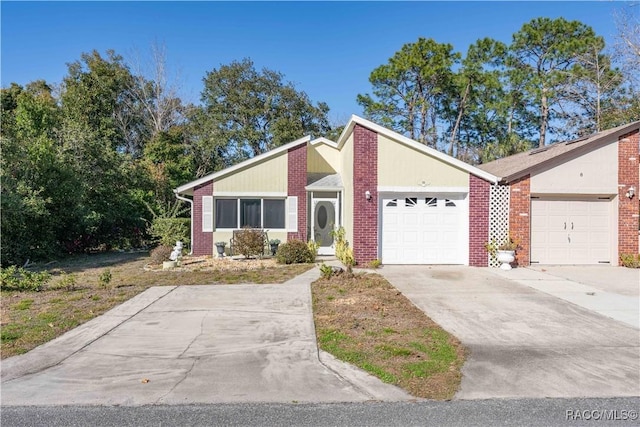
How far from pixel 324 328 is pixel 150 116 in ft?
99.0

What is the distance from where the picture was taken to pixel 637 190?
12727 mm

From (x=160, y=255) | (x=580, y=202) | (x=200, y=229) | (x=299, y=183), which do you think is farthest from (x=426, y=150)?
(x=160, y=255)

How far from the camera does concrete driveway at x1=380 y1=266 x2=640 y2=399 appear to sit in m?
4.35

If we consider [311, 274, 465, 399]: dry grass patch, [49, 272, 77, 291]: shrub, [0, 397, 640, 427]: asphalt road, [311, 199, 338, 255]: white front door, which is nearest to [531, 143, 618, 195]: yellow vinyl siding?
[311, 199, 338, 255]: white front door

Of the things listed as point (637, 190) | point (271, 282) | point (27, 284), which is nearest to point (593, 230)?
point (637, 190)

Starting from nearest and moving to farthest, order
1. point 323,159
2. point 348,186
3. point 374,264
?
point 374,264, point 348,186, point 323,159

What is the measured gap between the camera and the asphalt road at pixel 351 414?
11.8 feet

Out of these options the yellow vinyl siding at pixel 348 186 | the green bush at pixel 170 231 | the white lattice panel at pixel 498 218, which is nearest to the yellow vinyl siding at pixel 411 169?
the white lattice panel at pixel 498 218

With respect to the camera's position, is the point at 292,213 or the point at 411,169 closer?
the point at 411,169

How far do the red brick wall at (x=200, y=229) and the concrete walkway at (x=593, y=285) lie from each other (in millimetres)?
9723

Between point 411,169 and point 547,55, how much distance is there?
71.7 ft

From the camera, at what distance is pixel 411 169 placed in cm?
1281

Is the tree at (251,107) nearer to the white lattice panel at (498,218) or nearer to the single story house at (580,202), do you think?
the white lattice panel at (498,218)

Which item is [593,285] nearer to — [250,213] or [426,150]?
[426,150]
